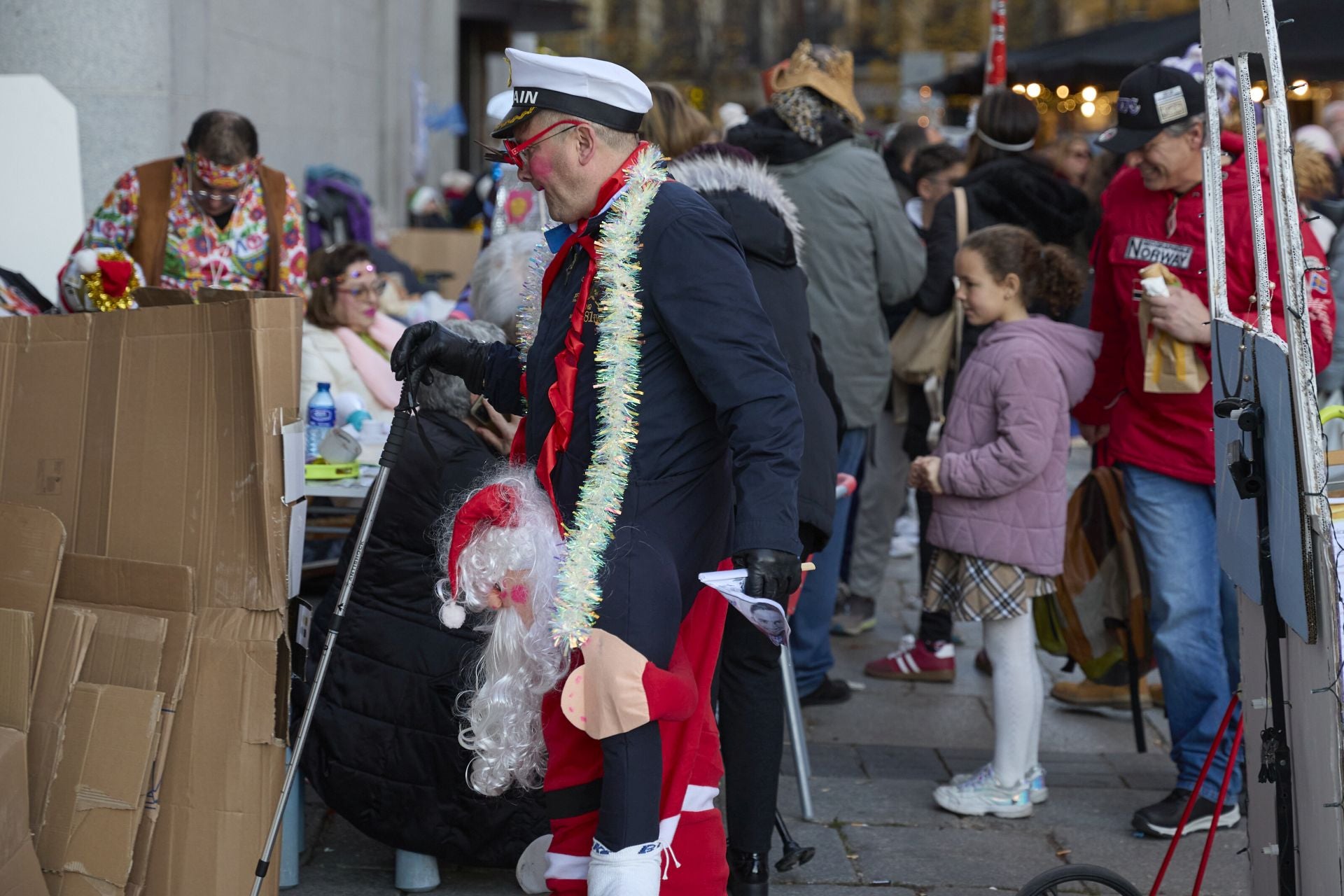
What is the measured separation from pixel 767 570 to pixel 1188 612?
1.98 metres

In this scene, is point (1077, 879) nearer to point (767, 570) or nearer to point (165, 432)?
point (767, 570)

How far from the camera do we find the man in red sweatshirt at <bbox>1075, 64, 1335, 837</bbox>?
12.5 feet

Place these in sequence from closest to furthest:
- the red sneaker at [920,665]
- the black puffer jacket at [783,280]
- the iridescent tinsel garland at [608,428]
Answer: the iridescent tinsel garland at [608,428] < the black puffer jacket at [783,280] < the red sneaker at [920,665]

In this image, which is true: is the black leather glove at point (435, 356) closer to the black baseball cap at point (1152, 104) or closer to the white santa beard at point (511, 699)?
the white santa beard at point (511, 699)

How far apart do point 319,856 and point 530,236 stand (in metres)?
1.99

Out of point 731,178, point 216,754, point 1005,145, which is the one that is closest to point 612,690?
point 216,754

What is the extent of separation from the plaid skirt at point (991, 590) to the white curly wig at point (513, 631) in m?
1.68

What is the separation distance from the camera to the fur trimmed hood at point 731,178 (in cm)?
353

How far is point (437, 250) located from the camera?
425 inches

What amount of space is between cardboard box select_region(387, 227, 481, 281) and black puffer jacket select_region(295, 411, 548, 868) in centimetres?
733

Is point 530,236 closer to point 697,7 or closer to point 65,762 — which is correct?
point 65,762

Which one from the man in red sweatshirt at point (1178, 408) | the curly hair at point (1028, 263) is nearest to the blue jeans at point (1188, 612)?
the man in red sweatshirt at point (1178, 408)

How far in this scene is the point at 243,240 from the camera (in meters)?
5.29

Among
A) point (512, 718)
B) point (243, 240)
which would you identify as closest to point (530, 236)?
point (243, 240)
